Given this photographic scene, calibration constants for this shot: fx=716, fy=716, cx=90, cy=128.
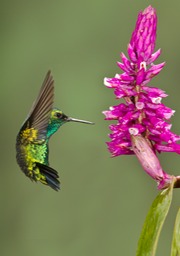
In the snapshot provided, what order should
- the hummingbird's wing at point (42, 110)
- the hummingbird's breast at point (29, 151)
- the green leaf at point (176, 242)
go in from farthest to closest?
the hummingbird's breast at point (29, 151) → the hummingbird's wing at point (42, 110) → the green leaf at point (176, 242)

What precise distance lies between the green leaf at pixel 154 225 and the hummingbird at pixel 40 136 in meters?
0.81

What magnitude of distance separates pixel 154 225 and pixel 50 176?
877 mm

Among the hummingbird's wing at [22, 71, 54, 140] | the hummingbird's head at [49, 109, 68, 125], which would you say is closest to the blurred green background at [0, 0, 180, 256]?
the hummingbird's head at [49, 109, 68, 125]

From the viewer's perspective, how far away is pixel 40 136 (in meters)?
2.73

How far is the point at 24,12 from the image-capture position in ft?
20.4

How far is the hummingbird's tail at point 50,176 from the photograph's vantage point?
2534 mm

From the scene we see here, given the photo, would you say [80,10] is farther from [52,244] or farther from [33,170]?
[33,170]

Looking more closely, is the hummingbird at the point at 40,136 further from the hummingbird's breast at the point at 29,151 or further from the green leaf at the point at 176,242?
the green leaf at the point at 176,242

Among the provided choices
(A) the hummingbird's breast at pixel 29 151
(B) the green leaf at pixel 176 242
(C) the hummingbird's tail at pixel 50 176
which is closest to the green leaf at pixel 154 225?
(B) the green leaf at pixel 176 242

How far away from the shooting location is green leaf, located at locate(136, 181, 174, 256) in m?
1.74

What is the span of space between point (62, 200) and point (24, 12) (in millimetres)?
1729

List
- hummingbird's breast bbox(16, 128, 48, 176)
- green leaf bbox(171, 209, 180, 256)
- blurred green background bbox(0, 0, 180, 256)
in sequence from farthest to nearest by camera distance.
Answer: blurred green background bbox(0, 0, 180, 256), hummingbird's breast bbox(16, 128, 48, 176), green leaf bbox(171, 209, 180, 256)

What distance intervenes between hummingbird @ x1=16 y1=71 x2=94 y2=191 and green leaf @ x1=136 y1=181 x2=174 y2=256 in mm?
806

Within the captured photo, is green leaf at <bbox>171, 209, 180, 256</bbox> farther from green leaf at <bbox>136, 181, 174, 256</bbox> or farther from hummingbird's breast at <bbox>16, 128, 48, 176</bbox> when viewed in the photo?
hummingbird's breast at <bbox>16, 128, 48, 176</bbox>
